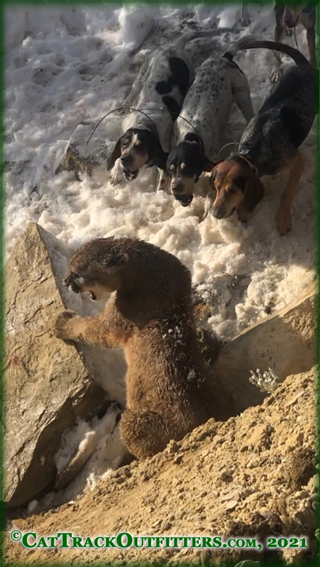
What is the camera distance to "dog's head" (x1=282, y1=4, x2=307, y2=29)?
6.21 m

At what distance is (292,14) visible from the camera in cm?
625

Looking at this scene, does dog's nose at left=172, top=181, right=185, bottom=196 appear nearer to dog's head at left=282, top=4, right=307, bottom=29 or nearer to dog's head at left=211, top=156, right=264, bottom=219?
dog's head at left=211, top=156, right=264, bottom=219

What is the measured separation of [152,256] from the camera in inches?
176

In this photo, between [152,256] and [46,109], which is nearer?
[152,256]

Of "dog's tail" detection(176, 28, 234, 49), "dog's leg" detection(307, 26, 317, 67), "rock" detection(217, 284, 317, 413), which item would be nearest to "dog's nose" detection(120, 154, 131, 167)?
"dog's tail" detection(176, 28, 234, 49)

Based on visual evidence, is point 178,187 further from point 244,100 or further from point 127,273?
point 127,273

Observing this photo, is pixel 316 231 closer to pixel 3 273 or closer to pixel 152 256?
pixel 152 256

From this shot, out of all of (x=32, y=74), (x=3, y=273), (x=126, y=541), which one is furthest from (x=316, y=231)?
(x=32, y=74)

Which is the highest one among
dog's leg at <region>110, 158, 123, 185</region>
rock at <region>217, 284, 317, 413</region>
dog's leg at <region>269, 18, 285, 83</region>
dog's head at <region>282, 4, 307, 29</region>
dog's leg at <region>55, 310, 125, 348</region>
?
dog's head at <region>282, 4, 307, 29</region>

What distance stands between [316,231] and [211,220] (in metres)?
0.90

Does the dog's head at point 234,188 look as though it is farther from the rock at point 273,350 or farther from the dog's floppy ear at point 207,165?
the rock at point 273,350

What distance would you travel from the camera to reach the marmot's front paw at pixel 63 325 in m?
4.64

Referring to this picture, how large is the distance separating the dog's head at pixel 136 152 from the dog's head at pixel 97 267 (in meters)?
1.77

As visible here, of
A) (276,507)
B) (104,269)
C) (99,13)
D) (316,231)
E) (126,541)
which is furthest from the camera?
(99,13)
